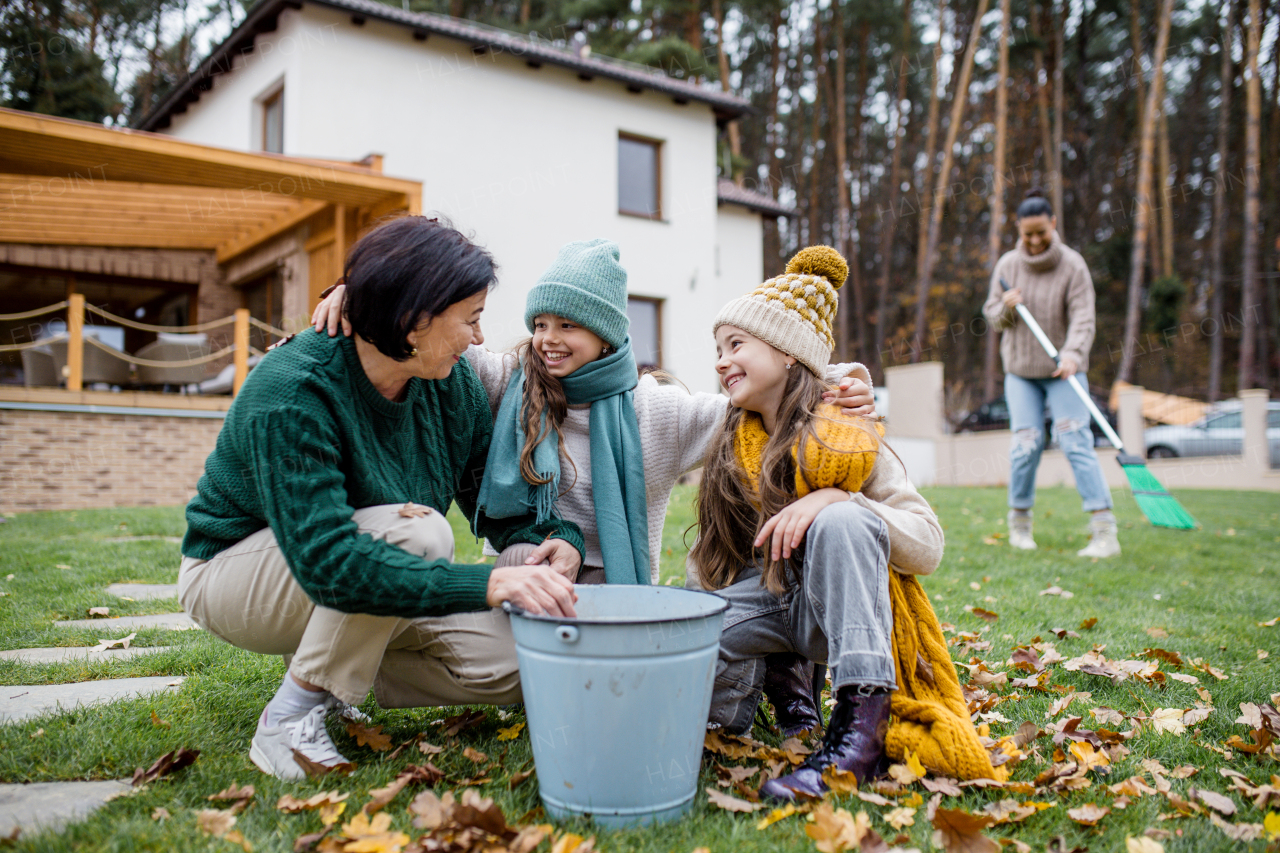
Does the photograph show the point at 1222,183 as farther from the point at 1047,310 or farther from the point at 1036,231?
the point at 1036,231

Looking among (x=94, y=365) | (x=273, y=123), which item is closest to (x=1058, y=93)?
(x=273, y=123)

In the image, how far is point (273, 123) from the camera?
11.3 meters

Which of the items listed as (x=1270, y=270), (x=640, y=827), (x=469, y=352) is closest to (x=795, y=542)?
(x=640, y=827)

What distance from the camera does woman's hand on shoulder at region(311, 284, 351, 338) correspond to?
1.84 meters

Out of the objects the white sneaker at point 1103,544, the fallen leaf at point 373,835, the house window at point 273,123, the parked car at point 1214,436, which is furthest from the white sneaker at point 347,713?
the parked car at point 1214,436

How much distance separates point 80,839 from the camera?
4.66 feet

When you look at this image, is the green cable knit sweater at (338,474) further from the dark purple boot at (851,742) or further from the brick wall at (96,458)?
the brick wall at (96,458)

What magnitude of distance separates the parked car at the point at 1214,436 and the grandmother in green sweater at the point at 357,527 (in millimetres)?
14212

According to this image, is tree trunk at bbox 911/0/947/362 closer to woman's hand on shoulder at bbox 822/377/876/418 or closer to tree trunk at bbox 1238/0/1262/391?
tree trunk at bbox 1238/0/1262/391

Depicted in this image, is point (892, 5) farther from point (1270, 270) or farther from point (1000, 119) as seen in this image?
point (1270, 270)

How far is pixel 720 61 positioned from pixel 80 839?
1804 centimetres

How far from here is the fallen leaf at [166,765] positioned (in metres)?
1.67

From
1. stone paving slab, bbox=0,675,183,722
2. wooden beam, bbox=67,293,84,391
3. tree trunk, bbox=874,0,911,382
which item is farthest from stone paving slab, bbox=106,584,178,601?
tree trunk, bbox=874,0,911,382

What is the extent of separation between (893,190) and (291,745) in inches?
807
